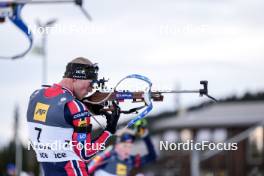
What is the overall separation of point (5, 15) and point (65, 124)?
1.31 metres

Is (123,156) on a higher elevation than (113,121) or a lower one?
lower

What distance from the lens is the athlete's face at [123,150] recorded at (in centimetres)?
1591

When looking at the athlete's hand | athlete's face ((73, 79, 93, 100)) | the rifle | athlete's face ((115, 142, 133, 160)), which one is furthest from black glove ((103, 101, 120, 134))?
athlete's face ((115, 142, 133, 160))

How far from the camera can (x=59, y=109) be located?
8148mm

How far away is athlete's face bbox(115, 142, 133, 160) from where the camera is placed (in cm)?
1591

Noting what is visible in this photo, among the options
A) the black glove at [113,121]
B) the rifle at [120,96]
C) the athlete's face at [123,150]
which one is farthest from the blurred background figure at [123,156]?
the black glove at [113,121]

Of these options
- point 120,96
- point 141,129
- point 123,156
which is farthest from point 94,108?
point 123,156

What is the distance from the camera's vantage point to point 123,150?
15930mm

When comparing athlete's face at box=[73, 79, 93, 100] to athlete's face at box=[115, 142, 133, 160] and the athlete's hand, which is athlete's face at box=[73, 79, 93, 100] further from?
athlete's face at box=[115, 142, 133, 160]

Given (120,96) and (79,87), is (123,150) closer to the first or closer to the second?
(120,96)

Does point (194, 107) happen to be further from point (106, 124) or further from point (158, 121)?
point (106, 124)

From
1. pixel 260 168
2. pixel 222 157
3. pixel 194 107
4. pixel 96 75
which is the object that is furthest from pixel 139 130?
pixel 194 107

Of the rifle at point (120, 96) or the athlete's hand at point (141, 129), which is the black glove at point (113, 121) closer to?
the rifle at point (120, 96)

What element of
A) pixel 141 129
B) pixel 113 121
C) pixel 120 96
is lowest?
pixel 141 129
